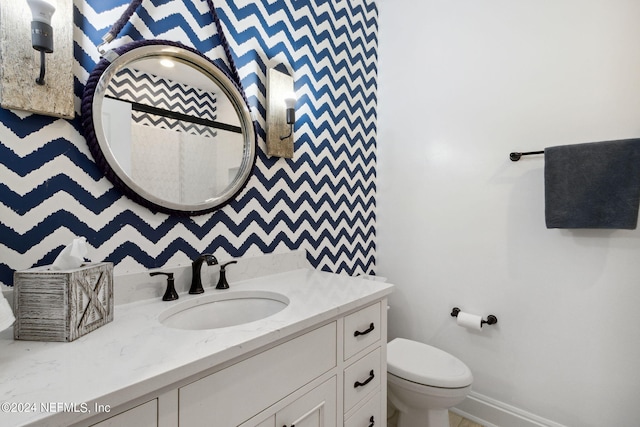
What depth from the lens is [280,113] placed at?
61.1 inches

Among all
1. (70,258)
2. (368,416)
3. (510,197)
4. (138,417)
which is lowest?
(368,416)

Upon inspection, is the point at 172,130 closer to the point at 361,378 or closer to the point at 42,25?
the point at 42,25

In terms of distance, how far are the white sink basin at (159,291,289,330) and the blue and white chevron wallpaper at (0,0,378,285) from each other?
0.68 feet

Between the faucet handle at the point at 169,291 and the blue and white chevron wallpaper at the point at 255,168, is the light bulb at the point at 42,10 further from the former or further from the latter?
the faucet handle at the point at 169,291

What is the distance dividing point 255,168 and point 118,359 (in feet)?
3.25

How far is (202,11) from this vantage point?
1.27 m

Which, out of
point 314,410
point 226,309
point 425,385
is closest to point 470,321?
point 425,385

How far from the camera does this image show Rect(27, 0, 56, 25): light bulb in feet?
2.63

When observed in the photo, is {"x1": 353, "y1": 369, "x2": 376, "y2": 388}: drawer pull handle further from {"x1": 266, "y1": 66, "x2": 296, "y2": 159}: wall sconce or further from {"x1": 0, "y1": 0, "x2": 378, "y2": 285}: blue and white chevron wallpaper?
→ {"x1": 266, "y1": 66, "x2": 296, "y2": 159}: wall sconce

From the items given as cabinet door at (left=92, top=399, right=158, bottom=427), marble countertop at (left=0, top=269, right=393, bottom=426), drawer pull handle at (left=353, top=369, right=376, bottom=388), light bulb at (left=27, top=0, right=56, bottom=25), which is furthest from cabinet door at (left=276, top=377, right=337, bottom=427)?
light bulb at (left=27, top=0, right=56, bottom=25)

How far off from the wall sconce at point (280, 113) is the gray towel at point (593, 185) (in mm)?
1264

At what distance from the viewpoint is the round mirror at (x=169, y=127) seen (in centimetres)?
102

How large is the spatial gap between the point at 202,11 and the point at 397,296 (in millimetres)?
1952

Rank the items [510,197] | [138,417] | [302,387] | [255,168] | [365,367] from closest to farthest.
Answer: [138,417], [302,387], [365,367], [255,168], [510,197]
